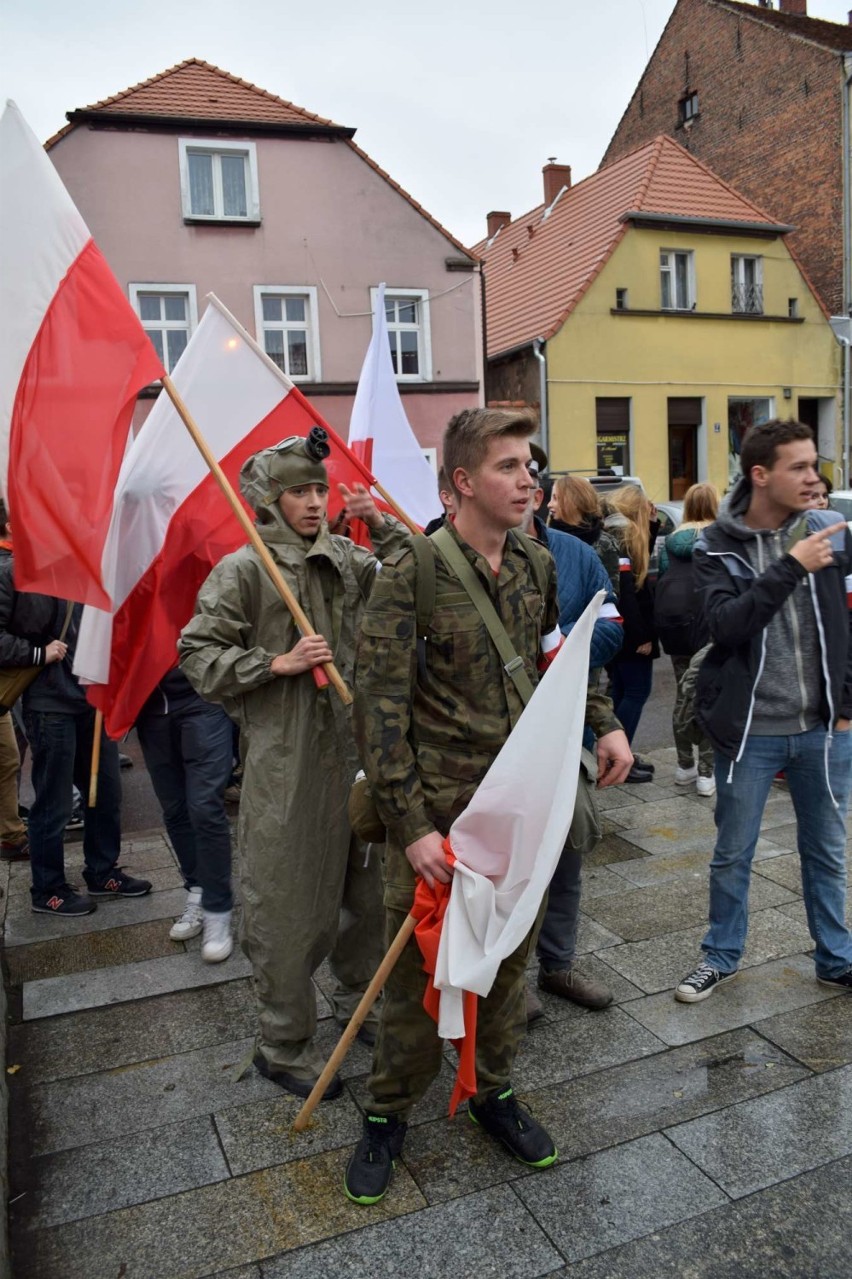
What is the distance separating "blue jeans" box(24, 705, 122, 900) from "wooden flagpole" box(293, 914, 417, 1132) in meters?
2.28

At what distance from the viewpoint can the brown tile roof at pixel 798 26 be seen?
2512cm

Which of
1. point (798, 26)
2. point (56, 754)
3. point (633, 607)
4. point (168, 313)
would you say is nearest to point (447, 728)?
point (56, 754)

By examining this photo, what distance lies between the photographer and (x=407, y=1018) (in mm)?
2811

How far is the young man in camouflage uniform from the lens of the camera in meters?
2.64

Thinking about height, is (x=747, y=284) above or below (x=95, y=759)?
above

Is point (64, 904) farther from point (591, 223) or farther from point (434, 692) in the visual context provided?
point (591, 223)

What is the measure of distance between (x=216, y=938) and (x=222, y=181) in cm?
1788

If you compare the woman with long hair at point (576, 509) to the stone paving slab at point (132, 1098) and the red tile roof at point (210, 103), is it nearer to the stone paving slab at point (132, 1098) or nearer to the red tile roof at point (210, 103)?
the stone paving slab at point (132, 1098)

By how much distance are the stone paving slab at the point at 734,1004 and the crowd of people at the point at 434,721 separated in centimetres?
8

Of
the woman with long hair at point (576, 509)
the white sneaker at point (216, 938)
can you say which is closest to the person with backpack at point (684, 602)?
the woman with long hair at point (576, 509)

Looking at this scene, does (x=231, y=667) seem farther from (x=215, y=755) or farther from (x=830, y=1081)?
(x=830, y=1081)

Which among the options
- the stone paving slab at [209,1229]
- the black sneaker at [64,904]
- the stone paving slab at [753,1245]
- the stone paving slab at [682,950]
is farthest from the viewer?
the black sneaker at [64,904]

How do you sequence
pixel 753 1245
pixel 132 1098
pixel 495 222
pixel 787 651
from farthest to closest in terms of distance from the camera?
1. pixel 495 222
2. pixel 787 651
3. pixel 132 1098
4. pixel 753 1245

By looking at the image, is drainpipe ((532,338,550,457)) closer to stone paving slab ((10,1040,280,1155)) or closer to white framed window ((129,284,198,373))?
white framed window ((129,284,198,373))
